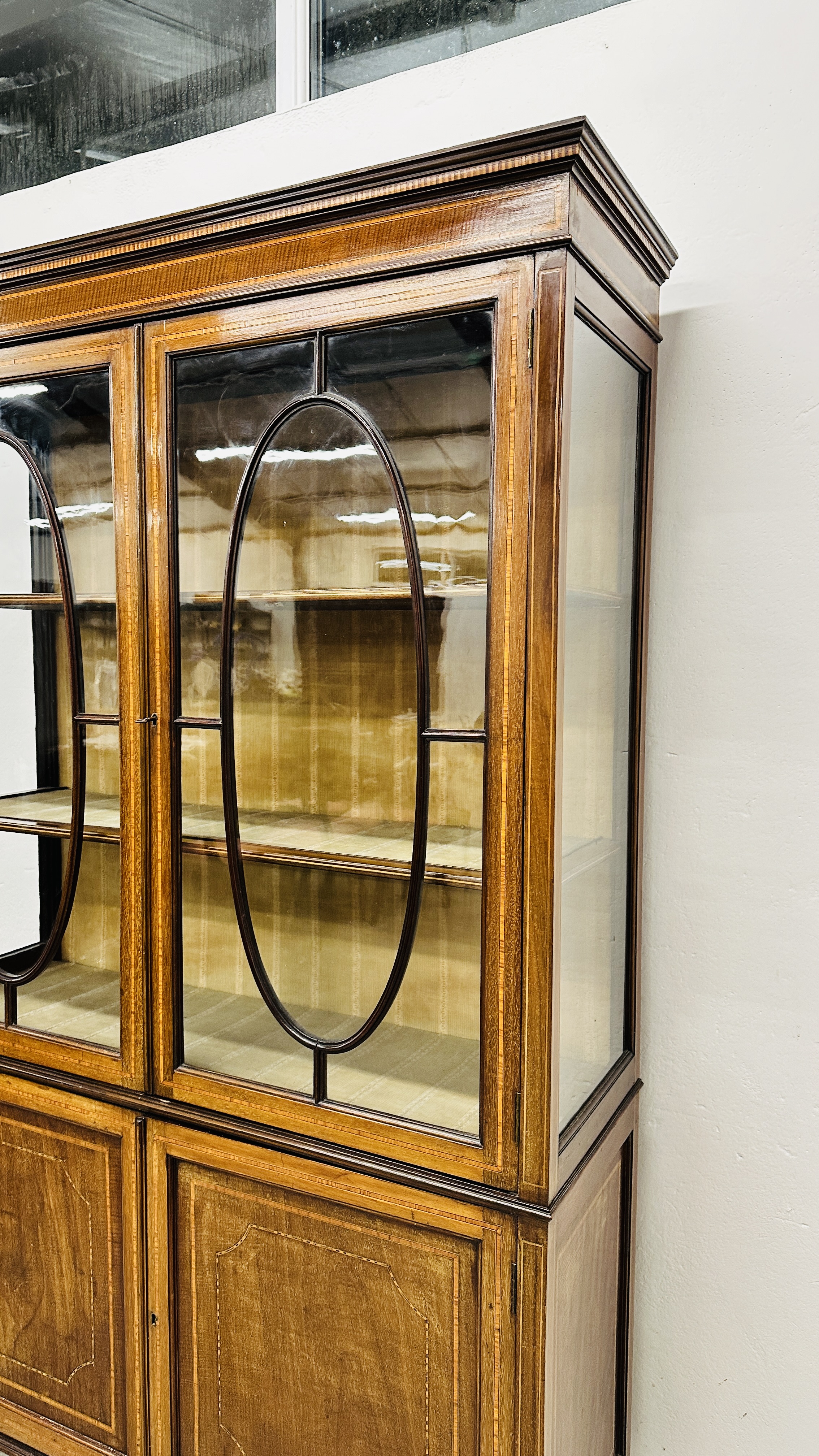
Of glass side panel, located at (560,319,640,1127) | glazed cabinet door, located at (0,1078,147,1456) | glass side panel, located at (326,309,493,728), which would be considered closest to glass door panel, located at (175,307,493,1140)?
glass side panel, located at (326,309,493,728)

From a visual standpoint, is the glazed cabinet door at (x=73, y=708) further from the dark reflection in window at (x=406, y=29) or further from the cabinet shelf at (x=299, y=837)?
the dark reflection in window at (x=406, y=29)

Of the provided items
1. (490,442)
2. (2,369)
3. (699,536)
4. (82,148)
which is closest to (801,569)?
(699,536)

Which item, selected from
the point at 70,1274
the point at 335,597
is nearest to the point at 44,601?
the point at 335,597

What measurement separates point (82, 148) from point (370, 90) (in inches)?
28.3

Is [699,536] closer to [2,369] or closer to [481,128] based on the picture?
[481,128]

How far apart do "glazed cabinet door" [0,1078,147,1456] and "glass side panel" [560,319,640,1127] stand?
0.69 metres

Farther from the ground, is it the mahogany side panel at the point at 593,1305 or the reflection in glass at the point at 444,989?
the reflection in glass at the point at 444,989

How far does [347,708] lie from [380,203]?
0.62 metres

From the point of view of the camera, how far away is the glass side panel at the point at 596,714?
1.20 meters

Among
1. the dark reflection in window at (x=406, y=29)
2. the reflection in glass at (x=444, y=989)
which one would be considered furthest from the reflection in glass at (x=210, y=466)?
the dark reflection in window at (x=406, y=29)

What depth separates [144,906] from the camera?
1434mm

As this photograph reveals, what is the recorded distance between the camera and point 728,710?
1458 mm

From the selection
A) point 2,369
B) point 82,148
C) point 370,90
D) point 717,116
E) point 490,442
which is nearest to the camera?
point 490,442

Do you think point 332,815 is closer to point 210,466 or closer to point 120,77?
point 210,466
